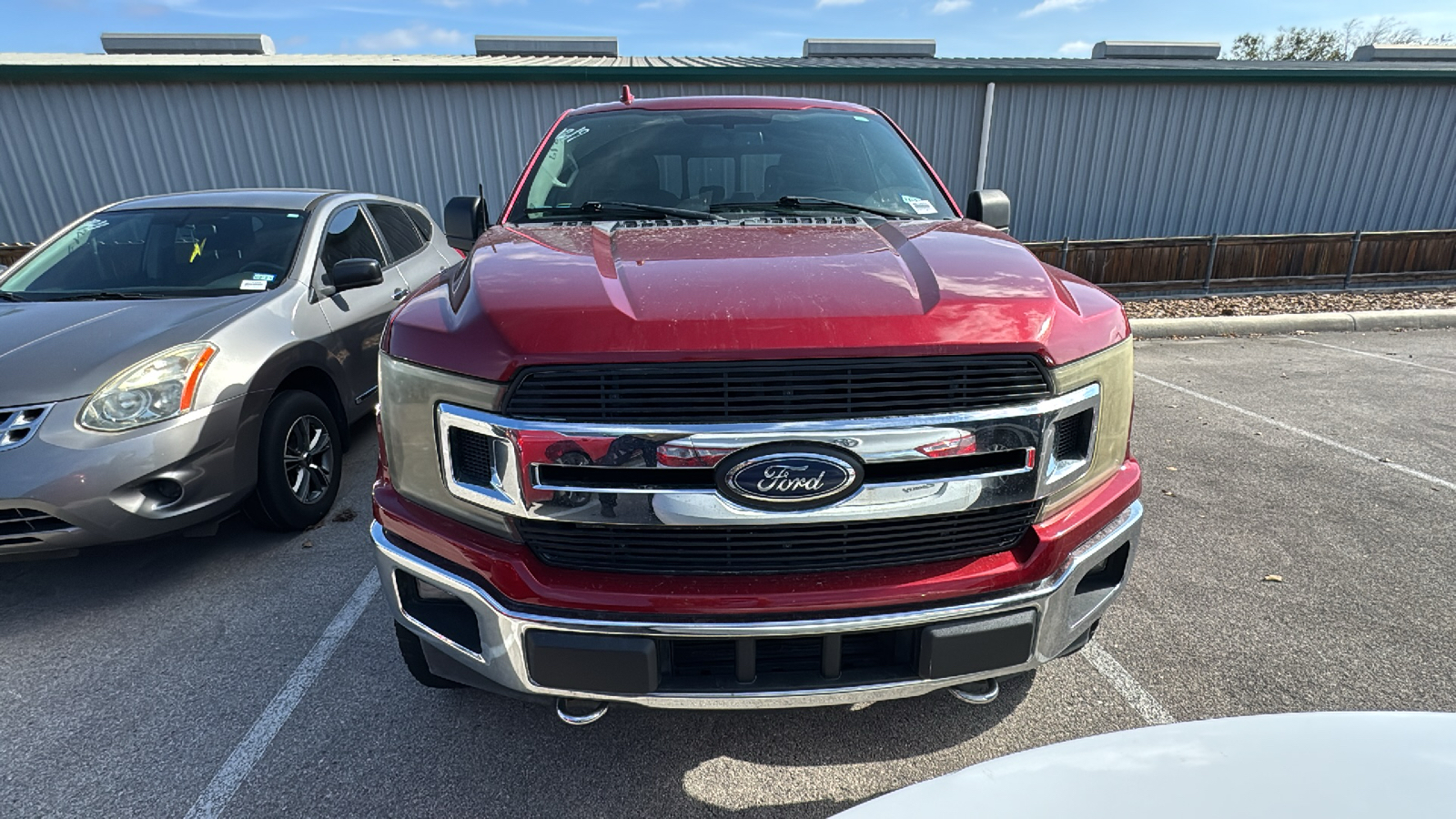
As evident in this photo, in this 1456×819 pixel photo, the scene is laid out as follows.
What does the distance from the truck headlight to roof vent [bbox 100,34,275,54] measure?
16.3 metres

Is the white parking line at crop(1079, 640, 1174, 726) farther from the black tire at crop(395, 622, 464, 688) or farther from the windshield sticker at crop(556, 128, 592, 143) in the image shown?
the windshield sticker at crop(556, 128, 592, 143)

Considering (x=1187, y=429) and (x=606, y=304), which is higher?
(x=606, y=304)

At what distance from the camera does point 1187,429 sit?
5164 millimetres

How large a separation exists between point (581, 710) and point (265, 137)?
11920 millimetres

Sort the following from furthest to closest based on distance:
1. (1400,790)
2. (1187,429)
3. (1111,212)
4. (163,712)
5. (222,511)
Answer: (1111,212) < (1187,429) < (222,511) < (163,712) < (1400,790)

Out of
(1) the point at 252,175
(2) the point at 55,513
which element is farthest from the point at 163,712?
(1) the point at 252,175

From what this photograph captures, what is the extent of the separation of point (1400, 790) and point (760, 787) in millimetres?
1458

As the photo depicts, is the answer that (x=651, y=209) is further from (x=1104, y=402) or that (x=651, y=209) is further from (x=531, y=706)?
(x=531, y=706)

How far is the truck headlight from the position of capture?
67.1 inches

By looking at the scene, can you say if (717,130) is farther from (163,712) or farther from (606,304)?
(163,712)

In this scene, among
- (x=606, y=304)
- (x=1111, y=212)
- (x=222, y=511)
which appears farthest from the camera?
(x=1111, y=212)

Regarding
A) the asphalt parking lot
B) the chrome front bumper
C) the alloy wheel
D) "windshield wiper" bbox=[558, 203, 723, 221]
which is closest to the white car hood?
the chrome front bumper

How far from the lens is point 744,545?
5.42 feet

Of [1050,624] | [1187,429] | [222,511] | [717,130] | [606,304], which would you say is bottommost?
[1187,429]
